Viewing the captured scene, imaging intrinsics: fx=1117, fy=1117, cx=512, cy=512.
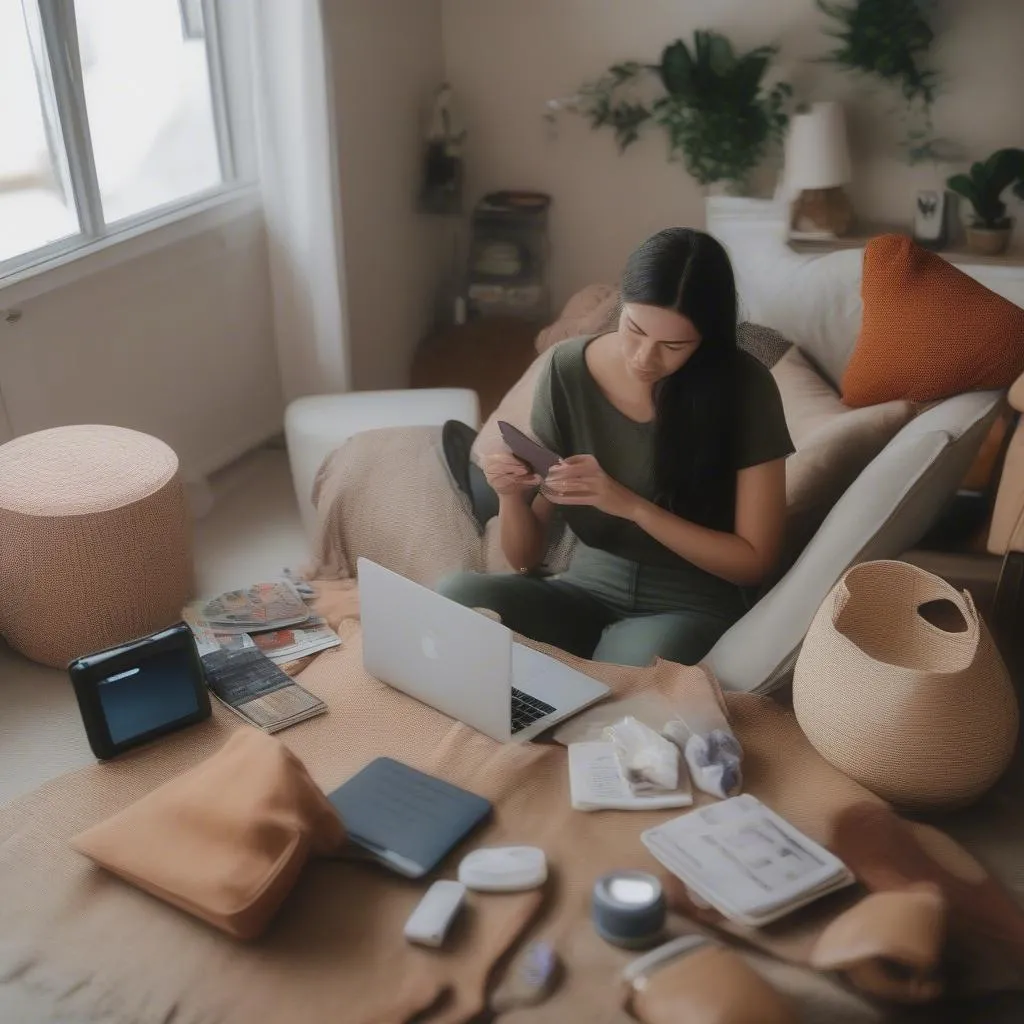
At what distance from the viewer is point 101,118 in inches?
97.0

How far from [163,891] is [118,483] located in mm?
954

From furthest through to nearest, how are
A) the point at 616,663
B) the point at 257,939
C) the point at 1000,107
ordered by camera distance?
the point at 1000,107 < the point at 616,663 < the point at 257,939

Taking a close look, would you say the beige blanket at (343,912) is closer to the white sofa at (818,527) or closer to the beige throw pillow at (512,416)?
the white sofa at (818,527)

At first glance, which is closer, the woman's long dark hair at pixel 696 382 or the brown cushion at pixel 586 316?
the woman's long dark hair at pixel 696 382

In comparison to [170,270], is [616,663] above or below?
below

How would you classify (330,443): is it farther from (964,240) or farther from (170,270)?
(964,240)

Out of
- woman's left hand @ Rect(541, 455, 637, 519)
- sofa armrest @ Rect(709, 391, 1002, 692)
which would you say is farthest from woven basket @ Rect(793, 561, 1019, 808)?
woman's left hand @ Rect(541, 455, 637, 519)

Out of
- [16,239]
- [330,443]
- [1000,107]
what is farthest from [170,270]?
[1000,107]

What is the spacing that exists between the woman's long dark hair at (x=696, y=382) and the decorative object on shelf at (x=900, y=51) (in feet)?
5.66

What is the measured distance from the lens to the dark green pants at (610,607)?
1721 mm

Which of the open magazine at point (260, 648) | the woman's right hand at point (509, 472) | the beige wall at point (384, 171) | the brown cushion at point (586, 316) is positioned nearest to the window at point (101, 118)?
the beige wall at point (384, 171)

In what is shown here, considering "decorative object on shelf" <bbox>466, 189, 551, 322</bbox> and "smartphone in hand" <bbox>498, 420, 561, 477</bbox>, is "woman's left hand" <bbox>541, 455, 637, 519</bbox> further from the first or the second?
"decorative object on shelf" <bbox>466, 189, 551, 322</bbox>

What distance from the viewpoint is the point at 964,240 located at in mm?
3186

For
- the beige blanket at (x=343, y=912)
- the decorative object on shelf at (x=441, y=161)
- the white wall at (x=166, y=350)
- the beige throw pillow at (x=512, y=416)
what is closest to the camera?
the beige blanket at (x=343, y=912)
